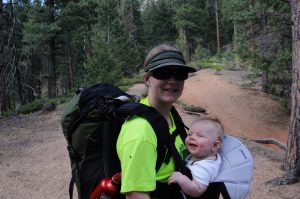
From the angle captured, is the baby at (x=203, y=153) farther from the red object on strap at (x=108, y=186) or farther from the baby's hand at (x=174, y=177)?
the red object on strap at (x=108, y=186)

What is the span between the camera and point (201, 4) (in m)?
47.6

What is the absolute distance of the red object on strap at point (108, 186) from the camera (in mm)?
1945

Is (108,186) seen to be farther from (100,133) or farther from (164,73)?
(164,73)

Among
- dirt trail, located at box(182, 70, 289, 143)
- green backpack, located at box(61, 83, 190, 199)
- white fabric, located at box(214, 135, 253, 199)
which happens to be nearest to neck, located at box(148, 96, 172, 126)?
green backpack, located at box(61, 83, 190, 199)

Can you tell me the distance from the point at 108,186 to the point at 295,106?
561 cm

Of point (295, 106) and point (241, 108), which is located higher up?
point (295, 106)

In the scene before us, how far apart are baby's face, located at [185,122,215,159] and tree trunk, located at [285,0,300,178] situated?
5073 millimetres

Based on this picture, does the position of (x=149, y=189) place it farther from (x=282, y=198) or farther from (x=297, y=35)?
(x=297, y=35)

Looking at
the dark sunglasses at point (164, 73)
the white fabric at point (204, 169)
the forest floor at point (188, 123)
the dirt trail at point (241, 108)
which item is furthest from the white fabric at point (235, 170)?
the dirt trail at point (241, 108)

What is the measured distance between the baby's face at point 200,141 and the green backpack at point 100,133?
0.36ft

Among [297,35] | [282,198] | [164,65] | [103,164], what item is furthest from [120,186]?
[297,35]

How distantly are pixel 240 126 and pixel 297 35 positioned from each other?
32.2ft

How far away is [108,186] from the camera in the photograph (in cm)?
195

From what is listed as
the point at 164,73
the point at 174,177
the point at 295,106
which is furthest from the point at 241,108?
the point at 174,177
